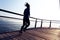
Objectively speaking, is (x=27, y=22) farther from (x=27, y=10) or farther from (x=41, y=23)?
(x=41, y=23)

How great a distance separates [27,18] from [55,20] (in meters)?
7.91

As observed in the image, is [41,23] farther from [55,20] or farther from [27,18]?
[27,18]

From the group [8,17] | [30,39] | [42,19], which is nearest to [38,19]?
[42,19]

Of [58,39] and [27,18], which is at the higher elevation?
[27,18]

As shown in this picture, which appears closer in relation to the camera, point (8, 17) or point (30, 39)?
point (30, 39)

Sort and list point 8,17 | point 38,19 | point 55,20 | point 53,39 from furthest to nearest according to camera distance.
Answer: point 55,20 < point 38,19 < point 8,17 < point 53,39

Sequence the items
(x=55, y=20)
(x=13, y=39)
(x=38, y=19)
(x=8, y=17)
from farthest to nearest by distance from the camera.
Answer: (x=55, y=20) < (x=38, y=19) < (x=8, y=17) < (x=13, y=39)

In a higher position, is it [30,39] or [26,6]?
[26,6]

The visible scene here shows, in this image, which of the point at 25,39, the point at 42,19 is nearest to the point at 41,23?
the point at 42,19

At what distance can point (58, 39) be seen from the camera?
29.3 ft

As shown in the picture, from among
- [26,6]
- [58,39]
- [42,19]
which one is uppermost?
[26,6]

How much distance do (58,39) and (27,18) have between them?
105 inches

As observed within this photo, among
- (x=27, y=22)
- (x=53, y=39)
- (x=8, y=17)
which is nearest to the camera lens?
(x=53, y=39)

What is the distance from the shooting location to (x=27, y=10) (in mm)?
9992
